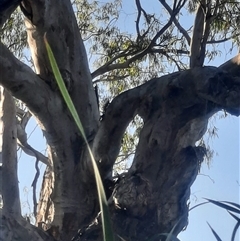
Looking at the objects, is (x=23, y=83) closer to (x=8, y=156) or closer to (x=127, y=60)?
(x=8, y=156)

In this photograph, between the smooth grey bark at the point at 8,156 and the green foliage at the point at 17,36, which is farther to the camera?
the green foliage at the point at 17,36

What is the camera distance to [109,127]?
3365mm

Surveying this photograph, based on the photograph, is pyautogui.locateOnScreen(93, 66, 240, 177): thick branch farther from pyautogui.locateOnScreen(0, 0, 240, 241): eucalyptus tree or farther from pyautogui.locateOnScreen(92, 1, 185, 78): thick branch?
pyautogui.locateOnScreen(92, 1, 185, 78): thick branch

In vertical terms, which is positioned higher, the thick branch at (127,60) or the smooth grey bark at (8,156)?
the thick branch at (127,60)

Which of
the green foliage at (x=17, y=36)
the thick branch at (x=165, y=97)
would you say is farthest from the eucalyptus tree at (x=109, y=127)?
the green foliage at (x=17, y=36)

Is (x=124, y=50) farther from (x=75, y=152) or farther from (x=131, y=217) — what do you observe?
(x=131, y=217)

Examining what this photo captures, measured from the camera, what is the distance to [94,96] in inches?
157

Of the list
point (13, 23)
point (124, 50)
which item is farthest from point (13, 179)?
point (124, 50)

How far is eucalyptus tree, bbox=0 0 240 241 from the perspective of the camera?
9.87 feet

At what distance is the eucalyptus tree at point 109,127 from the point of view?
301 centimetres

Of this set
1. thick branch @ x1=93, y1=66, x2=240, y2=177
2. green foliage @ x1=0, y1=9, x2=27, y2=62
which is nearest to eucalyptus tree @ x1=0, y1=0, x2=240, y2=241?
thick branch @ x1=93, y1=66, x2=240, y2=177

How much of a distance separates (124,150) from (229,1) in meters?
1.91

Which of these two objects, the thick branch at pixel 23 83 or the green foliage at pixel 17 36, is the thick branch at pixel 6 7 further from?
the green foliage at pixel 17 36

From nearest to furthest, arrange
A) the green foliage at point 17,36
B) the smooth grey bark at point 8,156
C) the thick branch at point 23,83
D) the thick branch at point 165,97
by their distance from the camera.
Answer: the thick branch at point 165,97 → the thick branch at point 23,83 → the smooth grey bark at point 8,156 → the green foliage at point 17,36
